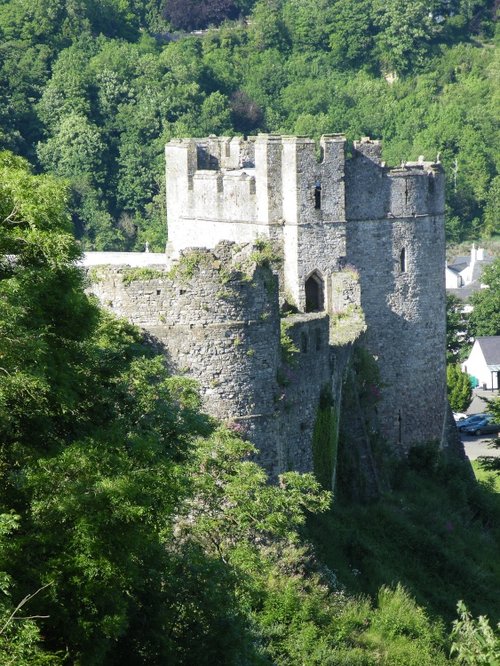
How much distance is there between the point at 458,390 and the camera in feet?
238

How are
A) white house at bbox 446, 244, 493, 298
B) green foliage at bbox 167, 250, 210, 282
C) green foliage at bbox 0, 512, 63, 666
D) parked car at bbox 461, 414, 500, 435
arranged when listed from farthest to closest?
white house at bbox 446, 244, 493, 298
parked car at bbox 461, 414, 500, 435
green foliage at bbox 167, 250, 210, 282
green foliage at bbox 0, 512, 63, 666

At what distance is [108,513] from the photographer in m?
22.1

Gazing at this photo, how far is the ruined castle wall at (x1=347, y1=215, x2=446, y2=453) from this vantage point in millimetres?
43312

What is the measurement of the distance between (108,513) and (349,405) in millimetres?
16028

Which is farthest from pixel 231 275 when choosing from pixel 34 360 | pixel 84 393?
pixel 34 360

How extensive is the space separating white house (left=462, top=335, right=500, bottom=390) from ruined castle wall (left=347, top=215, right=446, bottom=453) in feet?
129

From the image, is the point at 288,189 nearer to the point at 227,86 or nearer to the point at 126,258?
the point at 126,258

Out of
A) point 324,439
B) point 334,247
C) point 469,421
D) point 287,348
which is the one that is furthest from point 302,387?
point 469,421

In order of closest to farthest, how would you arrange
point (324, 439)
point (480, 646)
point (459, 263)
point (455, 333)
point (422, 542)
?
1. point (480, 646)
2. point (324, 439)
3. point (422, 542)
4. point (455, 333)
5. point (459, 263)

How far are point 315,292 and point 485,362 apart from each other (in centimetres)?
4354

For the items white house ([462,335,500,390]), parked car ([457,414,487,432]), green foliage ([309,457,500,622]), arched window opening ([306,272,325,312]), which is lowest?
white house ([462,335,500,390])

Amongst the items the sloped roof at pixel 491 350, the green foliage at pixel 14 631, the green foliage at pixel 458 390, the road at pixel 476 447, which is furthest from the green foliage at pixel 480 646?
the sloped roof at pixel 491 350

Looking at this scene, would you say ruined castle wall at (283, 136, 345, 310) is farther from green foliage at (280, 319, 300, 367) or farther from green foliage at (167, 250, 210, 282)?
green foliage at (167, 250, 210, 282)

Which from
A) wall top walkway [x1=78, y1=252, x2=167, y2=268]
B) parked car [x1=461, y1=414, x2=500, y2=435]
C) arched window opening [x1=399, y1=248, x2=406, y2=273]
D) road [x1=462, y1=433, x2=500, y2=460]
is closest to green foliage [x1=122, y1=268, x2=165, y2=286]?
arched window opening [x1=399, y1=248, x2=406, y2=273]
